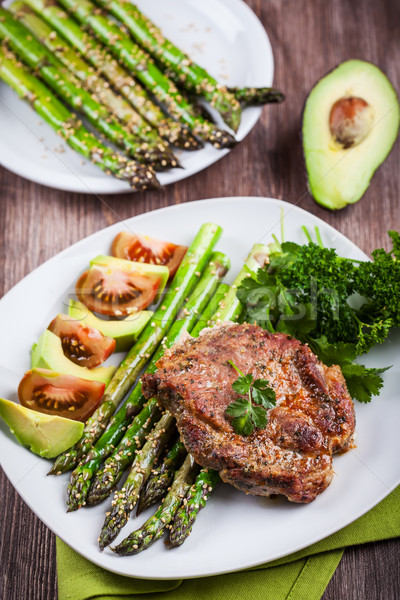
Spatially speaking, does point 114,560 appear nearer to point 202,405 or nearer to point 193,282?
point 202,405

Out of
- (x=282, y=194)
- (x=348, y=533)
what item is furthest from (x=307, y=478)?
(x=282, y=194)

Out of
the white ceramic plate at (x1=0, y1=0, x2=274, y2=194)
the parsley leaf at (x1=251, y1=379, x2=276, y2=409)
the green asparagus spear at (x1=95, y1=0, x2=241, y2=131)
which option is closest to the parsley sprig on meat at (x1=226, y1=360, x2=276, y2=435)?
the parsley leaf at (x1=251, y1=379, x2=276, y2=409)

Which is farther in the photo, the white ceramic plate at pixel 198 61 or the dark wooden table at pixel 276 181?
the dark wooden table at pixel 276 181

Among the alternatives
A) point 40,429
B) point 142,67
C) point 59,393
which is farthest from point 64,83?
point 40,429

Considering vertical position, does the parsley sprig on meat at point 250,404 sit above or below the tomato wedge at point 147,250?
below

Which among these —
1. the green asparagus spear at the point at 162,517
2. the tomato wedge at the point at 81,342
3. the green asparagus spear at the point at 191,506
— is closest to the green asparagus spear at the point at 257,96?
the tomato wedge at the point at 81,342

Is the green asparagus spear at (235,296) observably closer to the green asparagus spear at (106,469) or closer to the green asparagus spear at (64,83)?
the green asparagus spear at (106,469)
